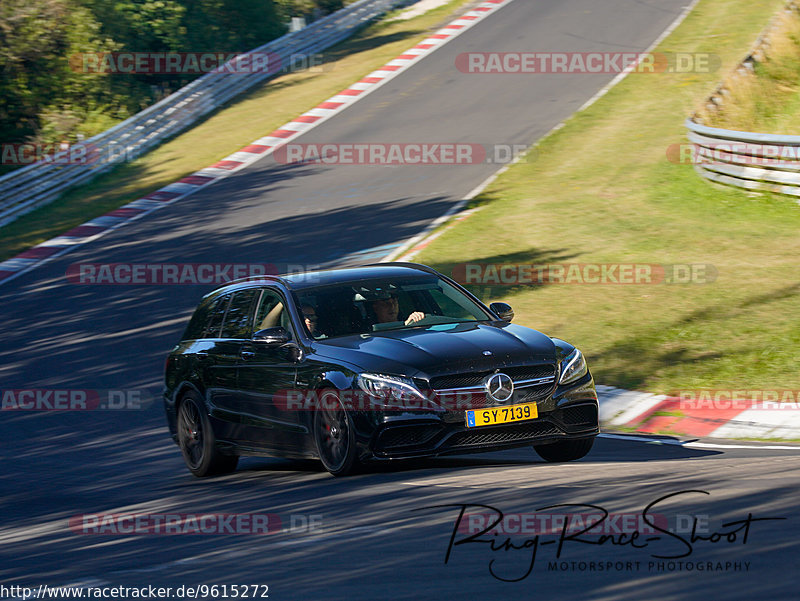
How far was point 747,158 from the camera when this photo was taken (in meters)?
19.9

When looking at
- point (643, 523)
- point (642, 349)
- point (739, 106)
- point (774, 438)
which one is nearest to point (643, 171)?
point (739, 106)

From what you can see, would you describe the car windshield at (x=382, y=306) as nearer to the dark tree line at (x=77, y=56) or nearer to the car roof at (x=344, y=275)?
the car roof at (x=344, y=275)

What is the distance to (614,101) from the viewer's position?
1176 inches

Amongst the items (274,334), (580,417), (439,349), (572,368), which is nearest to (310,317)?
(274,334)

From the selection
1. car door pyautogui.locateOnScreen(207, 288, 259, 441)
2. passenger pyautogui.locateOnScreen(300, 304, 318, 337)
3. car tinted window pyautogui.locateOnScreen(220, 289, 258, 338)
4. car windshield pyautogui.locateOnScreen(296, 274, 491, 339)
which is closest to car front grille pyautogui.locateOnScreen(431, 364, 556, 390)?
car windshield pyautogui.locateOnScreen(296, 274, 491, 339)

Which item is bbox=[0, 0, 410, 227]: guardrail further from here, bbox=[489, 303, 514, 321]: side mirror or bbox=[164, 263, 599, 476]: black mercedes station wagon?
bbox=[489, 303, 514, 321]: side mirror

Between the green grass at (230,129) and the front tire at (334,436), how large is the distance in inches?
637

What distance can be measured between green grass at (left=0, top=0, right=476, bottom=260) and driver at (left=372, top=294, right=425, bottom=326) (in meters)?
15.6

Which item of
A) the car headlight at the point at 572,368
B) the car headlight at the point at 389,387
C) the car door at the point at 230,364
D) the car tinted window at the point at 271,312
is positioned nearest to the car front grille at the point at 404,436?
the car headlight at the point at 389,387

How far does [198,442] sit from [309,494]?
2590 millimetres

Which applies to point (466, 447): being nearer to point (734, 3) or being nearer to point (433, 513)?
point (433, 513)

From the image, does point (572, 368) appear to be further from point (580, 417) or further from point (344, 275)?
point (344, 275)

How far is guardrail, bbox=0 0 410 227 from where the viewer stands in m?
27.3

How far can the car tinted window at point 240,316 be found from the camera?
10375 mm
